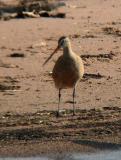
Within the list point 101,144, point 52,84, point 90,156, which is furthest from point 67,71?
point 90,156

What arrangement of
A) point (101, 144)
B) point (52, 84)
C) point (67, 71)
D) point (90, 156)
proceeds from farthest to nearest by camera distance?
point (52, 84), point (67, 71), point (101, 144), point (90, 156)

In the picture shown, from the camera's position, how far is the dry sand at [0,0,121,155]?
9.70 metres

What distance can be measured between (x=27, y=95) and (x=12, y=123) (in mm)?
2175

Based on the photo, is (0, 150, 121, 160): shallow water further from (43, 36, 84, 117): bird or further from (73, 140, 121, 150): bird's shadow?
(43, 36, 84, 117): bird

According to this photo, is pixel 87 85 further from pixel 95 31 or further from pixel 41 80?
pixel 95 31

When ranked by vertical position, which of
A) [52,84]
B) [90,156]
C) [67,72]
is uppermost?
[67,72]

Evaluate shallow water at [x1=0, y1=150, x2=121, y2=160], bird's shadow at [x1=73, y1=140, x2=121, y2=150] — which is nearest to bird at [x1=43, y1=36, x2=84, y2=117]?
bird's shadow at [x1=73, y1=140, x2=121, y2=150]

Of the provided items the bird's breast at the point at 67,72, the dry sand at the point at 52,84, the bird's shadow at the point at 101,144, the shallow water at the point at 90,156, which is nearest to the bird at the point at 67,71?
the bird's breast at the point at 67,72

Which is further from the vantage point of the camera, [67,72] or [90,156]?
[67,72]

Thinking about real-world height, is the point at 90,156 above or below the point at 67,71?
below

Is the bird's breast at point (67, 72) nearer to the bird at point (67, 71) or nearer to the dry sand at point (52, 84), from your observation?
the bird at point (67, 71)

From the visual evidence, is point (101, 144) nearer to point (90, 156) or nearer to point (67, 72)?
point (90, 156)

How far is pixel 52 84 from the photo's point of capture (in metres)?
13.4

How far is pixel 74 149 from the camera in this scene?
365 inches
